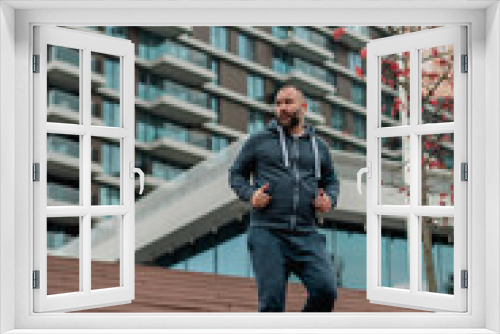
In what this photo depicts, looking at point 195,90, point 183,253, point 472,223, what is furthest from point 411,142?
point 195,90

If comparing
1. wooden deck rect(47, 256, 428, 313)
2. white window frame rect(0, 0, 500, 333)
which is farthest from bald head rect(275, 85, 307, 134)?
wooden deck rect(47, 256, 428, 313)

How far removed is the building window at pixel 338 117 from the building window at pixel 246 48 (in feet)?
6.92

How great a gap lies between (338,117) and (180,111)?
3.48m

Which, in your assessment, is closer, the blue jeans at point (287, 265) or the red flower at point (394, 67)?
the blue jeans at point (287, 265)

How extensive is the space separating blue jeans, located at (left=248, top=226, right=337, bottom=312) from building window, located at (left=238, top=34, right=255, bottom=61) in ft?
29.5

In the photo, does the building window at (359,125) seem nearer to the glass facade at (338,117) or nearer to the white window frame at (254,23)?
the glass facade at (338,117)

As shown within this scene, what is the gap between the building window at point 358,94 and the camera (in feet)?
43.2

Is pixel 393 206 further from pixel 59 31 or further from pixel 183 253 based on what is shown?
pixel 183 253

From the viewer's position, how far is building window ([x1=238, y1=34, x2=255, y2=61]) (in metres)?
11.2

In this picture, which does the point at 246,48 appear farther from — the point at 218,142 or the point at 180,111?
the point at 218,142

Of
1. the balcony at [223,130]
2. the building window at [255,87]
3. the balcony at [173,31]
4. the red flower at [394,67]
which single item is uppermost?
the balcony at [173,31]

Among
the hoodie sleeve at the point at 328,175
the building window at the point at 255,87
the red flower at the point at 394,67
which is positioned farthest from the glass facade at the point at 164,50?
the hoodie sleeve at the point at 328,175

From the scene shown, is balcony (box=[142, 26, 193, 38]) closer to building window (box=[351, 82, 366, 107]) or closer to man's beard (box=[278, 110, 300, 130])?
building window (box=[351, 82, 366, 107])

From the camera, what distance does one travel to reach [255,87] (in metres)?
11.1
